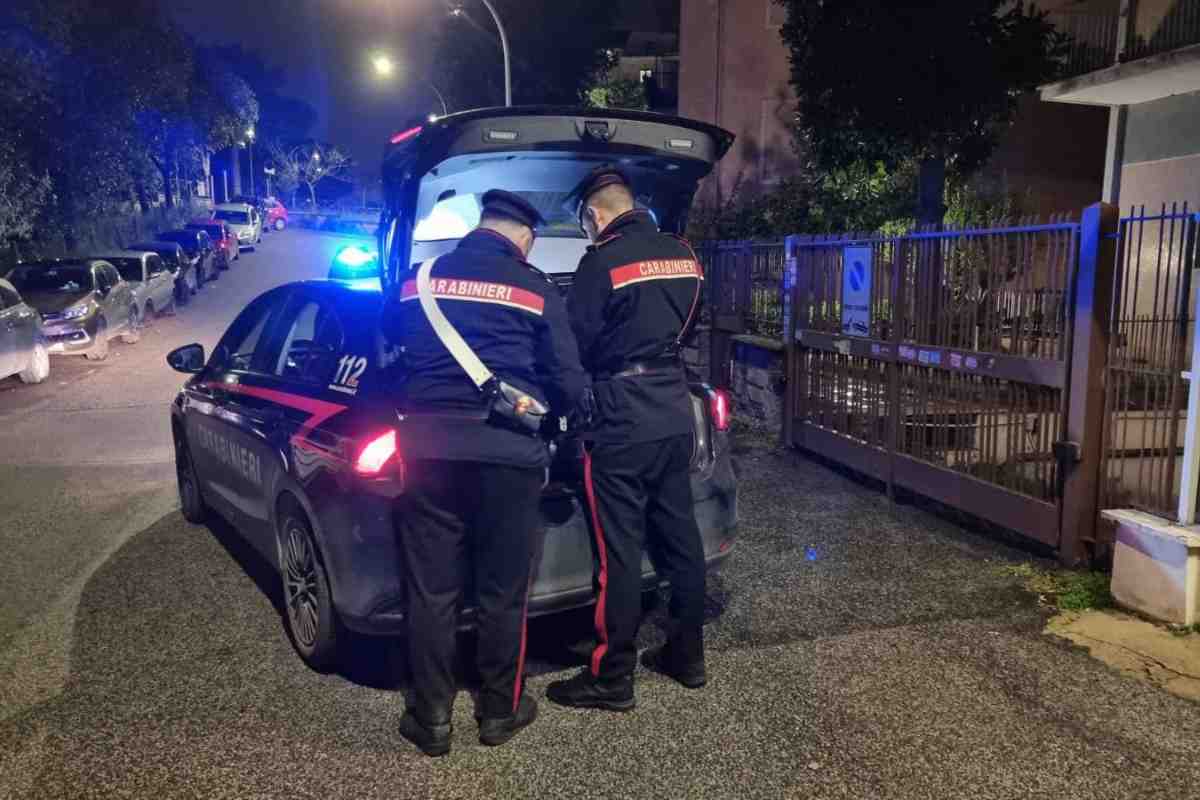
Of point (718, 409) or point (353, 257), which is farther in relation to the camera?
point (353, 257)

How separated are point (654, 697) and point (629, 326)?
1449 mm

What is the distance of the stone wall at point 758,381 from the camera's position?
8352 mm

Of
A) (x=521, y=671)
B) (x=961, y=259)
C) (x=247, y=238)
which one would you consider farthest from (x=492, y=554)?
(x=247, y=238)

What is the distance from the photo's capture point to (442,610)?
3.23 meters

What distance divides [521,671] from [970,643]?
2072 millimetres

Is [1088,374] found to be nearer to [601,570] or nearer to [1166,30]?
[601,570]

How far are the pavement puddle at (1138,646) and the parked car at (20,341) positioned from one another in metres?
11.7

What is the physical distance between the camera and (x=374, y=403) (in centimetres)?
350

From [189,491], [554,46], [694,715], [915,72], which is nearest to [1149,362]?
[694,715]

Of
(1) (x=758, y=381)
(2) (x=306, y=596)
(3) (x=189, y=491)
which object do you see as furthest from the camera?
(1) (x=758, y=381)

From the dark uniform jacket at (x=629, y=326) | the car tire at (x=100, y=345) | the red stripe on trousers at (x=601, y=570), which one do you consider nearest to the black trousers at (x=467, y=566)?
the red stripe on trousers at (x=601, y=570)

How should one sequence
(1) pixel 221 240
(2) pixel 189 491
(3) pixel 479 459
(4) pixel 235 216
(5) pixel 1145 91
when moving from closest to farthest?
(3) pixel 479 459
(2) pixel 189 491
(5) pixel 1145 91
(1) pixel 221 240
(4) pixel 235 216

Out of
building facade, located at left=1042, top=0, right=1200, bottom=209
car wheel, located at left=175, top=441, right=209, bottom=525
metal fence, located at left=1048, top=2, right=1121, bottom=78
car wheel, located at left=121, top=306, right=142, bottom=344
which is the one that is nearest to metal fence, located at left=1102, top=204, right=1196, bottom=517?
car wheel, located at left=175, top=441, right=209, bottom=525

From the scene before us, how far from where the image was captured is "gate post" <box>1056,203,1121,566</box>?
15.5ft
